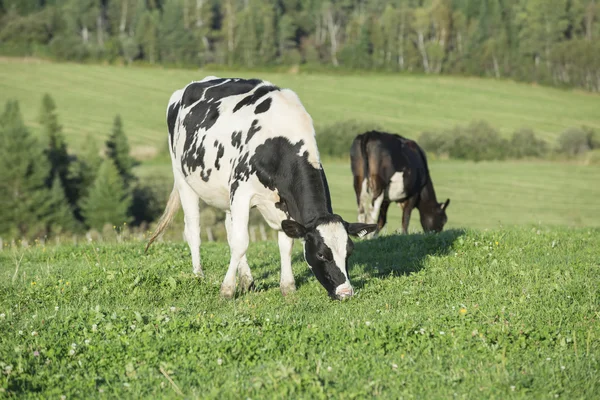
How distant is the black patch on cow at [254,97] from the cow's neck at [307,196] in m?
1.84

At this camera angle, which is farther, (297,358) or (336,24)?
(336,24)

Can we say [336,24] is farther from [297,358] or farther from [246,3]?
[297,358]

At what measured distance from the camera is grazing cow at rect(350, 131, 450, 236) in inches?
754

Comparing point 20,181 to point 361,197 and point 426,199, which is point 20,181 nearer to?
A: point 426,199

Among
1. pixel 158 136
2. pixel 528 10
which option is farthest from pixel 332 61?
pixel 158 136

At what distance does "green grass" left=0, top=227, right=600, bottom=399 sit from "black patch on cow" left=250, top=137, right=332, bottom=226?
1.22m

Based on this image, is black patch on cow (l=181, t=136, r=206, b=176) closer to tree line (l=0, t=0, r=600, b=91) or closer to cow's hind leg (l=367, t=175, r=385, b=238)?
cow's hind leg (l=367, t=175, r=385, b=238)

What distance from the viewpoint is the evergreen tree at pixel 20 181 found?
66.1 m

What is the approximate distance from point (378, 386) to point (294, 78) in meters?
103

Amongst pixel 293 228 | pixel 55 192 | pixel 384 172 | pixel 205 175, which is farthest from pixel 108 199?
pixel 293 228

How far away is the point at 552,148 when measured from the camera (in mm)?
74938

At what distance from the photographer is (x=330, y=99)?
9656 cm

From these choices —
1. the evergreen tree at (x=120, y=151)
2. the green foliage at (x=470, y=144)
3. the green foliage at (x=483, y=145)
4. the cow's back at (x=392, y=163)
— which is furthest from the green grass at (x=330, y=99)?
the cow's back at (x=392, y=163)

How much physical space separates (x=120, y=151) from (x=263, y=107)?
64562 mm
